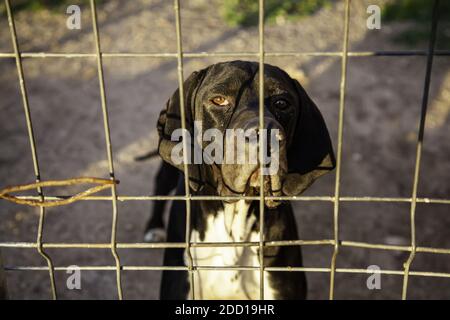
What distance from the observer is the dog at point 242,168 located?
240cm

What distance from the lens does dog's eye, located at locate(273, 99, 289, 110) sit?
8.51 feet

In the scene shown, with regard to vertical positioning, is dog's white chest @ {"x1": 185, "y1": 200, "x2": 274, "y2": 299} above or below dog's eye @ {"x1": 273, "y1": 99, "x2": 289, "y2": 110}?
below

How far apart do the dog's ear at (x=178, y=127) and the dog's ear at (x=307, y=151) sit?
0.41m

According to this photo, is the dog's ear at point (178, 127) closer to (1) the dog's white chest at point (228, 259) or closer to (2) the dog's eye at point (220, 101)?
(2) the dog's eye at point (220, 101)

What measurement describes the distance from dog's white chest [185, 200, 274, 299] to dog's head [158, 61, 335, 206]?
27cm

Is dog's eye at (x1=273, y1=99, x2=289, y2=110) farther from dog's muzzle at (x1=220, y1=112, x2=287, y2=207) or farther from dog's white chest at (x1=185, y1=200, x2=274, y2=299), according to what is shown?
dog's white chest at (x1=185, y1=200, x2=274, y2=299)

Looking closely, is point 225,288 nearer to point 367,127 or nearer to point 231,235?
point 231,235

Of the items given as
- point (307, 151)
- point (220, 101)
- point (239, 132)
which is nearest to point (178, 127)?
point (220, 101)

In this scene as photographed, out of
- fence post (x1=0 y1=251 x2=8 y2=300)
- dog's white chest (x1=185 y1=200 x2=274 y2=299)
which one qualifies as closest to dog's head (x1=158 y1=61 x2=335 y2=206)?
dog's white chest (x1=185 y1=200 x2=274 y2=299)

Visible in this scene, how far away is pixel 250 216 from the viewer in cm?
287

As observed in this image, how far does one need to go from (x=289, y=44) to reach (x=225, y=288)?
4.85 m

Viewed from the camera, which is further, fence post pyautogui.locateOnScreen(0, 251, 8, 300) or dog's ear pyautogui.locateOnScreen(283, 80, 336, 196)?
dog's ear pyautogui.locateOnScreen(283, 80, 336, 196)

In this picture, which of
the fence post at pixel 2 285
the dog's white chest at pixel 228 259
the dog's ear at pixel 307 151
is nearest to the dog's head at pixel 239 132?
the dog's ear at pixel 307 151

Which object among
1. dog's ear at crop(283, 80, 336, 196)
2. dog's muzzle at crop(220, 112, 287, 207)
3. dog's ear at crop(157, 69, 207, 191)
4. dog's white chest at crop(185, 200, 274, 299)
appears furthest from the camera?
dog's white chest at crop(185, 200, 274, 299)
